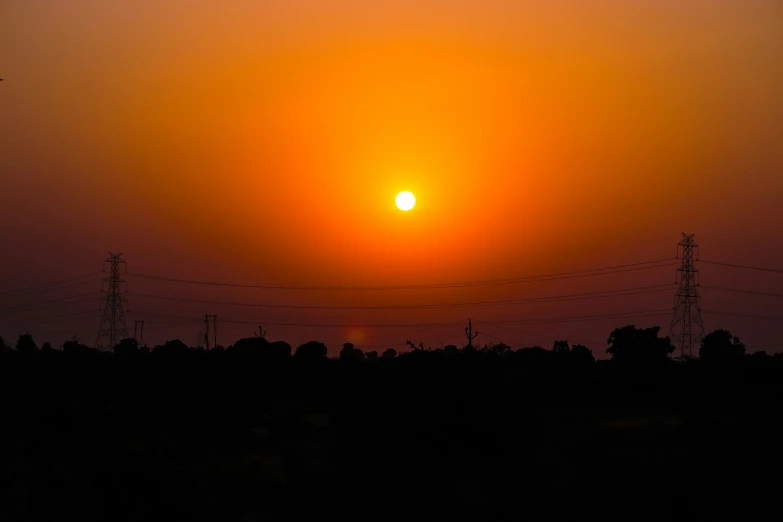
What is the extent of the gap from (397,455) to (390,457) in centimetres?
Answer: 37

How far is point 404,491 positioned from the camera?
1677 inches

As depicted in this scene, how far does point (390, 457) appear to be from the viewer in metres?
44.7

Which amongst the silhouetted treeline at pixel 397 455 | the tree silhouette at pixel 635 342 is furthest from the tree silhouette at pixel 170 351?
the tree silhouette at pixel 635 342

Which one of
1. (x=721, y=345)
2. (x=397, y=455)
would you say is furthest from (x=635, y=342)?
(x=397, y=455)

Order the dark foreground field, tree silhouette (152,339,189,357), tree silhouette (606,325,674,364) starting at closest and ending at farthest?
1. the dark foreground field
2. tree silhouette (152,339,189,357)
3. tree silhouette (606,325,674,364)

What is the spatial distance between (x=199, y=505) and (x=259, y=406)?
2645 cm

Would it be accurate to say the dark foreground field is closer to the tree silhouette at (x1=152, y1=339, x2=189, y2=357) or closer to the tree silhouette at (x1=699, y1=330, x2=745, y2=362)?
the tree silhouette at (x1=152, y1=339, x2=189, y2=357)

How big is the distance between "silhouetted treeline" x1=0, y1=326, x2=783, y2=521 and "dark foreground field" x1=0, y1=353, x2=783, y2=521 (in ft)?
0.31

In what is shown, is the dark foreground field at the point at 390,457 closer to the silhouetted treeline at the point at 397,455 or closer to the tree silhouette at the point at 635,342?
the silhouetted treeline at the point at 397,455

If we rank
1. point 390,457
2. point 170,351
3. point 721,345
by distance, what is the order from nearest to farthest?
point 390,457 < point 170,351 < point 721,345

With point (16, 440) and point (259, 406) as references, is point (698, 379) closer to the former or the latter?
point (259, 406)

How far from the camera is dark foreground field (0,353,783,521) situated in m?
36.5

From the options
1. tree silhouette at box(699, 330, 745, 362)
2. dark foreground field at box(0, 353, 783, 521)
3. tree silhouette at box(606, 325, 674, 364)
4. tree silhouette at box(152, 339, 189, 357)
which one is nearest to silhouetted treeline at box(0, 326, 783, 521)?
dark foreground field at box(0, 353, 783, 521)

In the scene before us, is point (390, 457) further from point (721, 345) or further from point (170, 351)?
point (721, 345)
